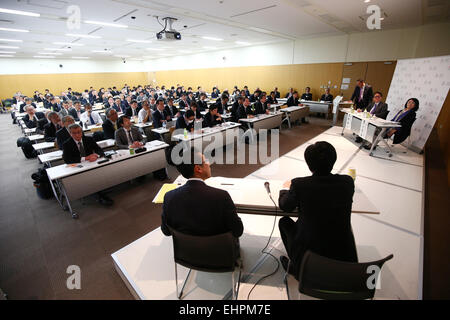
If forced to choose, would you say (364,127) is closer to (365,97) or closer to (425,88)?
(425,88)

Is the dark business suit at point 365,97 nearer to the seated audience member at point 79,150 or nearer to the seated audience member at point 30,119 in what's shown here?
the seated audience member at point 79,150

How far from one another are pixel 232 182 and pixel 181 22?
6.37 metres

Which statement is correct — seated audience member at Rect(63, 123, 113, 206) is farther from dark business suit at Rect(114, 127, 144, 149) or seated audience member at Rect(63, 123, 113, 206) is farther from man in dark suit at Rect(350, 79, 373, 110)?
man in dark suit at Rect(350, 79, 373, 110)

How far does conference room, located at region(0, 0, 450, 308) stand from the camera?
5.28 feet

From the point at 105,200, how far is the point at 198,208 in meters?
2.97

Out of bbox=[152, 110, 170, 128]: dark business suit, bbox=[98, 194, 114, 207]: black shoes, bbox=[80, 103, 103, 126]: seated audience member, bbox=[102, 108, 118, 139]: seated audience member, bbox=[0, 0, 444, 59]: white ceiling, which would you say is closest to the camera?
bbox=[98, 194, 114, 207]: black shoes

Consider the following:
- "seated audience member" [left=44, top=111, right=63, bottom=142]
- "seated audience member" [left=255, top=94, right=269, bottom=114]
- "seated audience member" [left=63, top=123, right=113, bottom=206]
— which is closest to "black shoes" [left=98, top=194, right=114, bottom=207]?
"seated audience member" [left=63, top=123, right=113, bottom=206]

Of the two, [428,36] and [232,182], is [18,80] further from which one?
[428,36]

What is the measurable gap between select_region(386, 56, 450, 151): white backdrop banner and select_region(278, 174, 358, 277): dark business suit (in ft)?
18.4

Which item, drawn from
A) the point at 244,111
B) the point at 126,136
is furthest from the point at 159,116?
the point at 244,111

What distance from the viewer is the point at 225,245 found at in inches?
61.9

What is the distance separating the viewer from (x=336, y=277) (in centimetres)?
136

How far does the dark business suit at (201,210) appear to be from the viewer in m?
1.57
